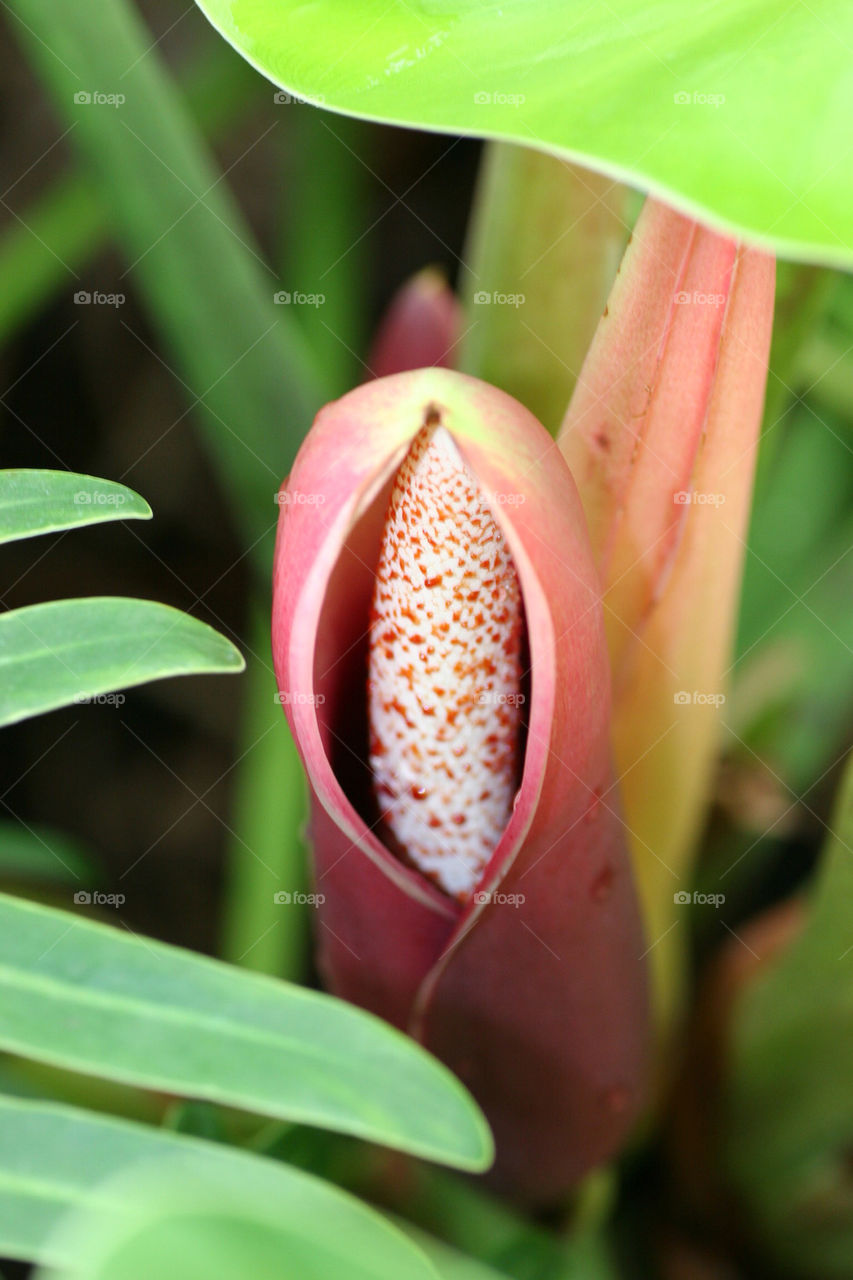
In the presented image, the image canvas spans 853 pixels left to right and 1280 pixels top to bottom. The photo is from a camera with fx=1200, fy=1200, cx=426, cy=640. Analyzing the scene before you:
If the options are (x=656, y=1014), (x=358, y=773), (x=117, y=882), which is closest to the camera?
(x=358, y=773)

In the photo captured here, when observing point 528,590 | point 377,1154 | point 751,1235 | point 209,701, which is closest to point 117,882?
point 209,701

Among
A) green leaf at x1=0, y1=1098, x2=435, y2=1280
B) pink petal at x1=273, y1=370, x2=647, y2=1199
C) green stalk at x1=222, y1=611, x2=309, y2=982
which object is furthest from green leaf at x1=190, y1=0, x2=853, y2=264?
green stalk at x1=222, y1=611, x2=309, y2=982

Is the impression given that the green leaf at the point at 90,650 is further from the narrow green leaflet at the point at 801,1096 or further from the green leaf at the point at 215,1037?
the narrow green leaflet at the point at 801,1096

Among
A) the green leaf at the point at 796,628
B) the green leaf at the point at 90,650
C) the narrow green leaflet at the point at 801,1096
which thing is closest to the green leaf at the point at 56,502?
the green leaf at the point at 90,650

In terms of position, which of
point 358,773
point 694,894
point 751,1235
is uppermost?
point 358,773

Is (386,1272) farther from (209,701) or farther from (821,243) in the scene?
(209,701)

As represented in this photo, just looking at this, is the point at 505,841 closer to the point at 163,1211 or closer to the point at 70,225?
the point at 163,1211
